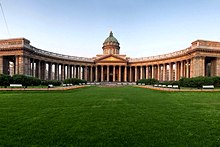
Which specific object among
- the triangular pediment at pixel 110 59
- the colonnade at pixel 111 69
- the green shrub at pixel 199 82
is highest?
the triangular pediment at pixel 110 59

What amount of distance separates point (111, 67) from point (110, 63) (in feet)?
21.0

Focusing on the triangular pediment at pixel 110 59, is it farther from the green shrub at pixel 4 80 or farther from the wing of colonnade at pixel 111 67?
the green shrub at pixel 4 80

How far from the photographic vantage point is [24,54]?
53094 mm

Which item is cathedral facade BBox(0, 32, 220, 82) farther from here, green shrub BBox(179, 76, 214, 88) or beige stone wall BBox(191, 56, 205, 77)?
green shrub BBox(179, 76, 214, 88)

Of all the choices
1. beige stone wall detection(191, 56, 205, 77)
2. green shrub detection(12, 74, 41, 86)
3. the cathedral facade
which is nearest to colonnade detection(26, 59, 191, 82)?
the cathedral facade

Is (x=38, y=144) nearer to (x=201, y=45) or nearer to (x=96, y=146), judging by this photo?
(x=96, y=146)

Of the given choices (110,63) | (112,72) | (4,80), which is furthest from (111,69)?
(4,80)

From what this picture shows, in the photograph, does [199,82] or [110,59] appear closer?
[199,82]

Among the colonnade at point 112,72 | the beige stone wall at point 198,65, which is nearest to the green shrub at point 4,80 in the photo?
the colonnade at point 112,72

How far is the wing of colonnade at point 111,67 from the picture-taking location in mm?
53656

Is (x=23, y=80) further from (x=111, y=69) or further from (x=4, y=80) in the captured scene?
(x=111, y=69)

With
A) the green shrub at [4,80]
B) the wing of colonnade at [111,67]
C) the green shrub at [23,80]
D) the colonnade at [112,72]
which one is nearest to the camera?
the green shrub at [4,80]

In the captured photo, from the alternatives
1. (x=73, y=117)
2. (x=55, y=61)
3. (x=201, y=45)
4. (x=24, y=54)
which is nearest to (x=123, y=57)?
(x=55, y=61)

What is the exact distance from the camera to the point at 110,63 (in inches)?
3536
